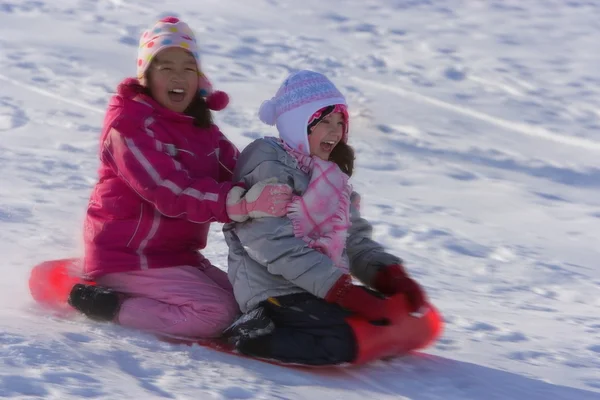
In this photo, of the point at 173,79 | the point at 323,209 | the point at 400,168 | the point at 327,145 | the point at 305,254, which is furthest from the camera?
the point at 400,168

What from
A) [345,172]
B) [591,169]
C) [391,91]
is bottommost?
[345,172]

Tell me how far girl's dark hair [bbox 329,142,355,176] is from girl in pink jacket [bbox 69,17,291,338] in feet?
1.22

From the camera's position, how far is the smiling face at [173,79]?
3508mm

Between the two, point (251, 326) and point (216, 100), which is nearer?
point (251, 326)

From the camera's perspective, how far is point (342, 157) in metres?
3.44

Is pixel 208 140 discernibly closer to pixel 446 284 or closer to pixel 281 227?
pixel 281 227

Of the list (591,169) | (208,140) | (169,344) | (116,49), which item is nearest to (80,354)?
(169,344)

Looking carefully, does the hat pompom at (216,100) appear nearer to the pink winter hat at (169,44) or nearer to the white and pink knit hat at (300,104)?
the pink winter hat at (169,44)

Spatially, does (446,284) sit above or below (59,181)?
below

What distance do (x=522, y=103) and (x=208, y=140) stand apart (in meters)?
5.93

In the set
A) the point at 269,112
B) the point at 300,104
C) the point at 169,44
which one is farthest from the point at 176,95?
the point at 300,104

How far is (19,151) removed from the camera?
6504mm

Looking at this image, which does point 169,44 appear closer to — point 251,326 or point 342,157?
point 342,157

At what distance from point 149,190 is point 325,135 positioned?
0.67 metres
